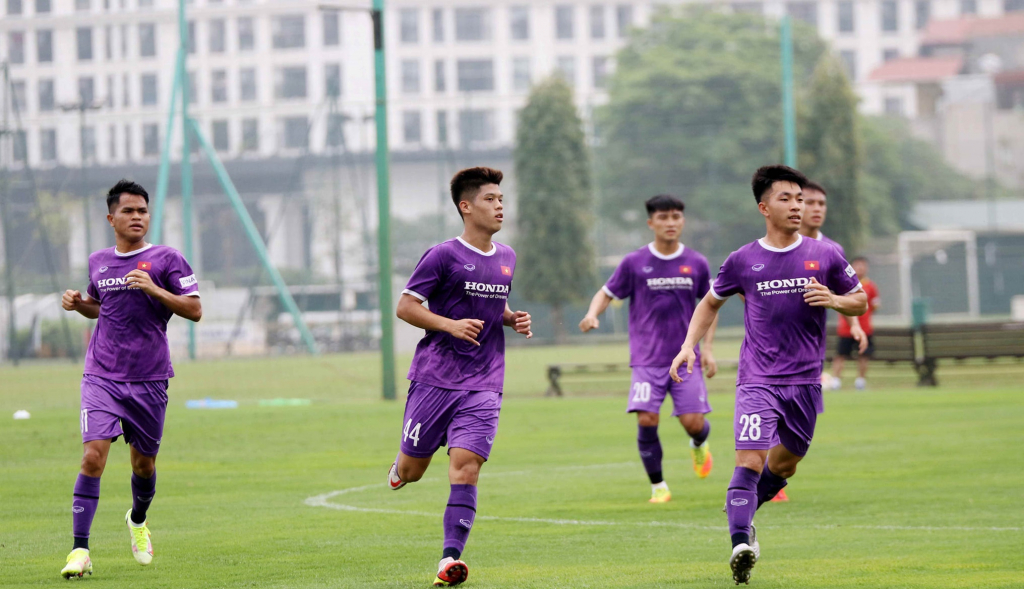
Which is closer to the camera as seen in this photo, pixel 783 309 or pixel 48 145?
pixel 783 309

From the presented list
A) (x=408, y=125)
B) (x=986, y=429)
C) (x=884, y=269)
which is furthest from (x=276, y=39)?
(x=986, y=429)

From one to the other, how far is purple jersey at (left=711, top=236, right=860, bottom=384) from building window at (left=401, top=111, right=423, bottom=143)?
48.7 meters

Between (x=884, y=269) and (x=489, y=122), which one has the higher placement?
(x=489, y=122)

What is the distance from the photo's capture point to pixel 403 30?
97.4m

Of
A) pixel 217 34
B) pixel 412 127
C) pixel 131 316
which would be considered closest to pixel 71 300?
pixel 131 316

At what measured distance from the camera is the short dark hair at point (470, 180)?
7.92 m

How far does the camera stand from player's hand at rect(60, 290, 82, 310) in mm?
8352

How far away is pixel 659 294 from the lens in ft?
40.0

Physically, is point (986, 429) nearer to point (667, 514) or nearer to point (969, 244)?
point (667, 514)

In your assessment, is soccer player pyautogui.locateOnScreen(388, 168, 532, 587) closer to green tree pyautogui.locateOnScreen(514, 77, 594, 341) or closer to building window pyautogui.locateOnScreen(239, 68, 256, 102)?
green tree pyautogui.locateOnScreen(514, 77, 594, 341)

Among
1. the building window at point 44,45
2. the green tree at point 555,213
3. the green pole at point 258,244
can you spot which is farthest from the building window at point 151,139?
the green tree at point 555,213

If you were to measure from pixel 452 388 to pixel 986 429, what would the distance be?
1113 cm

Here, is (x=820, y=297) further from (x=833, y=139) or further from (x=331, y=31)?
(x=331, y=31)

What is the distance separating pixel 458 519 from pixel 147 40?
38500 mm
